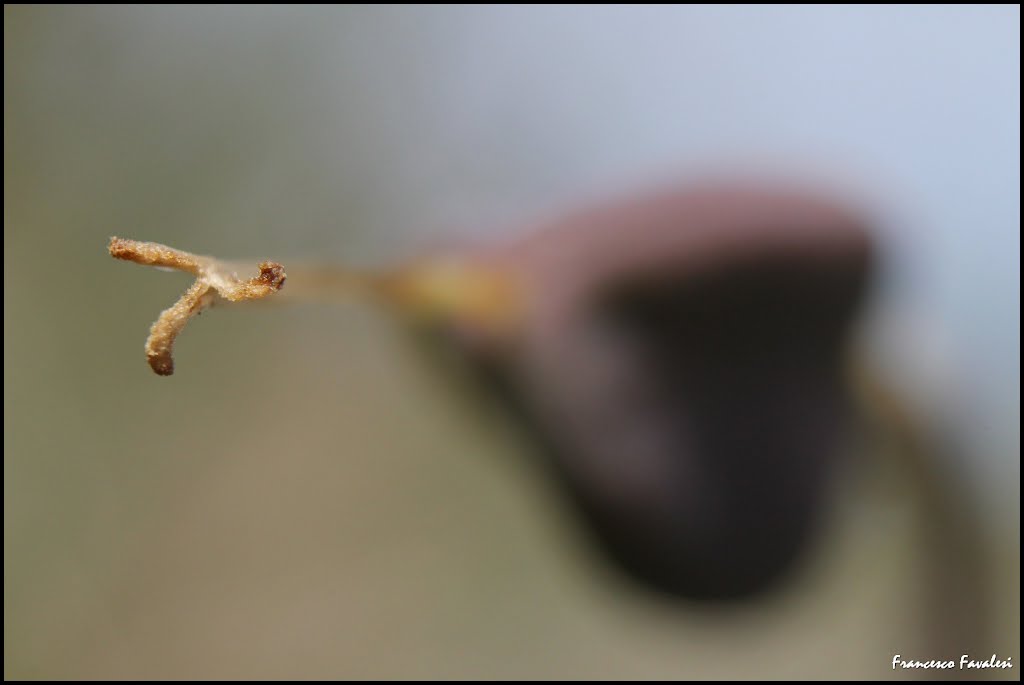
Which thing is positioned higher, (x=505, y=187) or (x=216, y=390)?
(x=505, y=187)

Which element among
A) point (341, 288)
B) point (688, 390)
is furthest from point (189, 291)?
point (688, 390)

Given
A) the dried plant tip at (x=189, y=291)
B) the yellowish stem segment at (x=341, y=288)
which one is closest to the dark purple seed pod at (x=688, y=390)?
the yellowish stem segment at (x=341, y=288)

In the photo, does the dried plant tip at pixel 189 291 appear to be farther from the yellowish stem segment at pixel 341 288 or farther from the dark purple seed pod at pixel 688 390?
the dark purple seed pod at pixel 688 390

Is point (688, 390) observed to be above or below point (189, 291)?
below

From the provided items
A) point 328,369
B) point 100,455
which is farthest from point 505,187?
point 100,455

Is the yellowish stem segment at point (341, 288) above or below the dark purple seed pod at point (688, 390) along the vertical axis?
above

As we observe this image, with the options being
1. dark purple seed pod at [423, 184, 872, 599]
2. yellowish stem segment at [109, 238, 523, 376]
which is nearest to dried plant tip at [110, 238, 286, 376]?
yellowish stem segment at [109, 238, 523, 376]

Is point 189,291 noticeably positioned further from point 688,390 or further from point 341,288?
point 688,390

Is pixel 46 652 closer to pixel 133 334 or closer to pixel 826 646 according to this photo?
pixel 133 334
